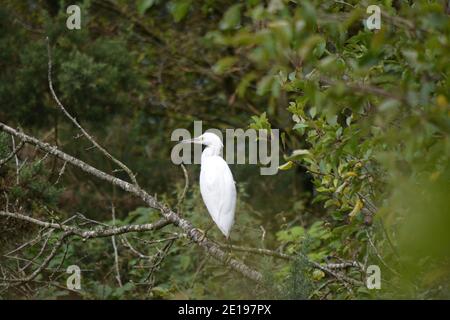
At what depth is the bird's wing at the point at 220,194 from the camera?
559cm

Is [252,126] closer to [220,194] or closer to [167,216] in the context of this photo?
[167,216]

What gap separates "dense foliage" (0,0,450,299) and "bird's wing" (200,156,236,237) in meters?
0.44

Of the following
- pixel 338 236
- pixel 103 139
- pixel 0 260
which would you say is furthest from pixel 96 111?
pixel 338 236

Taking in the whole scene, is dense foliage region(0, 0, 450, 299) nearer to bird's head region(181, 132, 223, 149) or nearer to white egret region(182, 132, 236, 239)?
white egret region(182, 132, 236, 239)

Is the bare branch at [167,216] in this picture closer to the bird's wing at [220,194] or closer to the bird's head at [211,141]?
the bird's wing at [220,194]

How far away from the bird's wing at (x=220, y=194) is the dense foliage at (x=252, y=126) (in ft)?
1.44

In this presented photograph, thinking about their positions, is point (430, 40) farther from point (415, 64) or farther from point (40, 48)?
point (40, 48)

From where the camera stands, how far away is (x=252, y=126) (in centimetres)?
478

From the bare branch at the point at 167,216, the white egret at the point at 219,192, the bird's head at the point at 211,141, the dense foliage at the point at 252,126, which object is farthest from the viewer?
the bird's head at the point at 211,141

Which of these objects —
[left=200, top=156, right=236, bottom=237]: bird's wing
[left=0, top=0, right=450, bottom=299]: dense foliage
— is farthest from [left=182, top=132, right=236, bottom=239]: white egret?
[left=0, top=0, right=450, bottom=299]: dense foliage

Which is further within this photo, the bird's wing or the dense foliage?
the bird's wing

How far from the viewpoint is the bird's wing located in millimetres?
5594

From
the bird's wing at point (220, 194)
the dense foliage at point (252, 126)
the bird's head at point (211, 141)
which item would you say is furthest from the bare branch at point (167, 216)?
the bird's head at point (211, 141)

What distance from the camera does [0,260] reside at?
5148 millimetres
